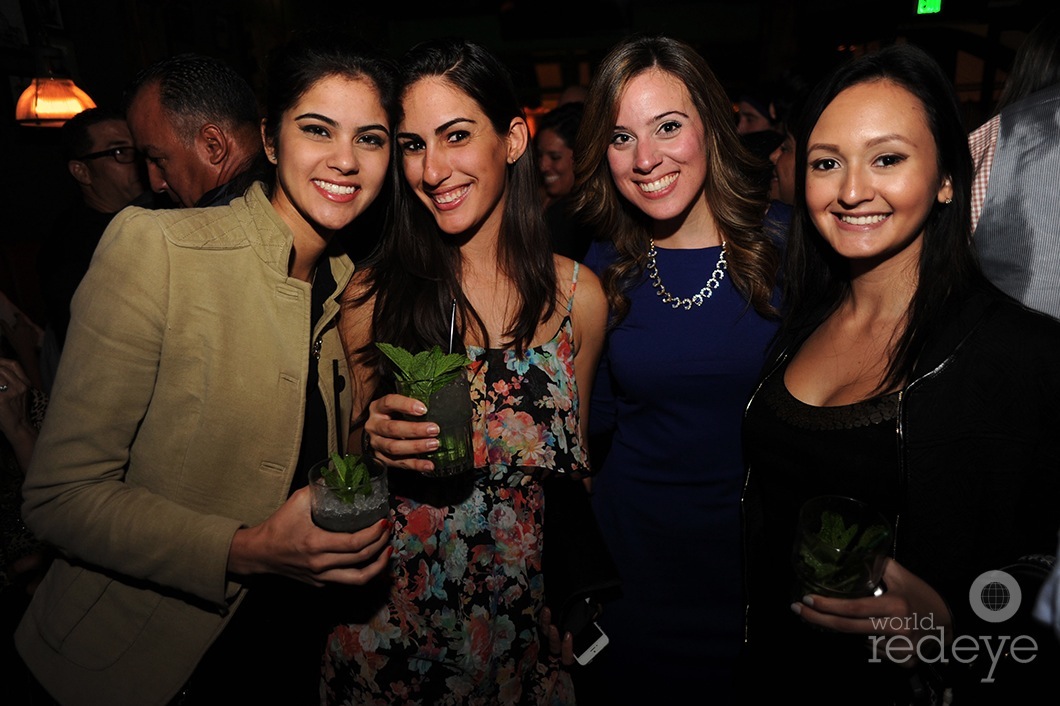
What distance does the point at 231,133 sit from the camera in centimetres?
273

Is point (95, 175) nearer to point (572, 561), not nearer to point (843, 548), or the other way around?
point (572, 561)

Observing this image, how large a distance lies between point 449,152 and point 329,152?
0.37m

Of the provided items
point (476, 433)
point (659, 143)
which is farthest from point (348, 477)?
point (659, 143)

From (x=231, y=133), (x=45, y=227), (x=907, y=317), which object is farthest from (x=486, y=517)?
(x=45, y=227)

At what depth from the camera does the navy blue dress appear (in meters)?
2.02

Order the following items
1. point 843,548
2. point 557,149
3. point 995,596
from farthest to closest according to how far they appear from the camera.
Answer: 1. point 557,149
2. point 995,596
3. point 843,548

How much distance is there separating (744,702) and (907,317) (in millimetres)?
1166

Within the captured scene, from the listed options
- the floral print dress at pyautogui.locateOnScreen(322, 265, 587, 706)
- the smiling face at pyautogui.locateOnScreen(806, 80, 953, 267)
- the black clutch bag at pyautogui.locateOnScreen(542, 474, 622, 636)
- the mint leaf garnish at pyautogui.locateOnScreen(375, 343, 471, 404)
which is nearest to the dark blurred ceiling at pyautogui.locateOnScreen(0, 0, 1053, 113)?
the smiling face at pyautogui.locateOnScreen(806, 80, 953, 267)

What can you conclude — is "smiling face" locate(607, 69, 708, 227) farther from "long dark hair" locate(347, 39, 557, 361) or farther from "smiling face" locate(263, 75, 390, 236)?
"smiling face" locate(263, 75, 390, 236)

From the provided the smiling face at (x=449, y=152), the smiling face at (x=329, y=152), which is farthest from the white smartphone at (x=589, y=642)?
the smiling face at (x=329, y=152)

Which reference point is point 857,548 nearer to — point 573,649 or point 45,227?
point 573,649

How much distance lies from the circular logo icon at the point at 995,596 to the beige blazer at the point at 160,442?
1532 mm

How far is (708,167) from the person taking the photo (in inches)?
86.7

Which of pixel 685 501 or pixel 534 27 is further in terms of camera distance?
pixel 534 27
